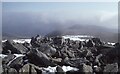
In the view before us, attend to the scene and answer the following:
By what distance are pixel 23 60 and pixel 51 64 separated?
1.54 meters

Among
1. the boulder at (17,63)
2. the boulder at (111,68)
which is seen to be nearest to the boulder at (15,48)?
the boulder at (17,63)

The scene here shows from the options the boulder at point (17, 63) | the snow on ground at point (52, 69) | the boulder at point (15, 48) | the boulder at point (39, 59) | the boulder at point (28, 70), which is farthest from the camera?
the boulder at point (15, 48)

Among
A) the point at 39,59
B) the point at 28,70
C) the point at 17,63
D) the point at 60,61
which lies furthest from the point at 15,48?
the point at 28,70

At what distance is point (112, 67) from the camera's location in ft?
35.8

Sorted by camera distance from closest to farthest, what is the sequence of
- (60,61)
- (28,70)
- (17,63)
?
1. (28,70)
2. (17,63)
3. (60,61)

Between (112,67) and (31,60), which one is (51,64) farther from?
(112,67)

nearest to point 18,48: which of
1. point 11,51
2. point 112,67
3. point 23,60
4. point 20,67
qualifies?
point 11,51

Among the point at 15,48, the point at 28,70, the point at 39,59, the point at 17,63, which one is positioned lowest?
the point at 28,70

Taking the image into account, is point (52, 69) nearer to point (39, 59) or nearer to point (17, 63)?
point (39, 59)

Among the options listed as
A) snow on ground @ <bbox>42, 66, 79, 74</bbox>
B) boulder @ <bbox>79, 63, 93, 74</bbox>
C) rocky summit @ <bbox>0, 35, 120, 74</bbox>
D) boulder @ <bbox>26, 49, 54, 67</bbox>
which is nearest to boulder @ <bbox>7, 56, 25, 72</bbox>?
rocky summit @ <bbox>0, 35, 120, 74</bbox>

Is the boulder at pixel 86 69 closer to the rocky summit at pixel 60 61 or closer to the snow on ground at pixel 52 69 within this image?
the rocky summit at pixel 60 61

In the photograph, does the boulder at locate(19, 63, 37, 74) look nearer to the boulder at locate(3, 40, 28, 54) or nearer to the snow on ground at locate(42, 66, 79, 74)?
the snow on ground at locate(42, 66, 79, 74)

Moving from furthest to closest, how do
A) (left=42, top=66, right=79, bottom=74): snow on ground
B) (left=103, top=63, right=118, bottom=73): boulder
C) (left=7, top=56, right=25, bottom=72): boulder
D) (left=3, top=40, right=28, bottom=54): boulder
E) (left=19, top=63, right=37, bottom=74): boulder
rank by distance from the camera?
(left=3, top=40, right=28, bottom=54): boulder → (left=7, top=56, right=25, bottom=72): boulder → (left=42, top=66, right=79, bottom=74): snow on ground → (left=19, top=63, right=37, bottom=74): boulder → (left=103, top=63, right=118, bottom=73): boulder

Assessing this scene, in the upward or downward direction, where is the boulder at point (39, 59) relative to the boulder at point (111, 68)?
upward
